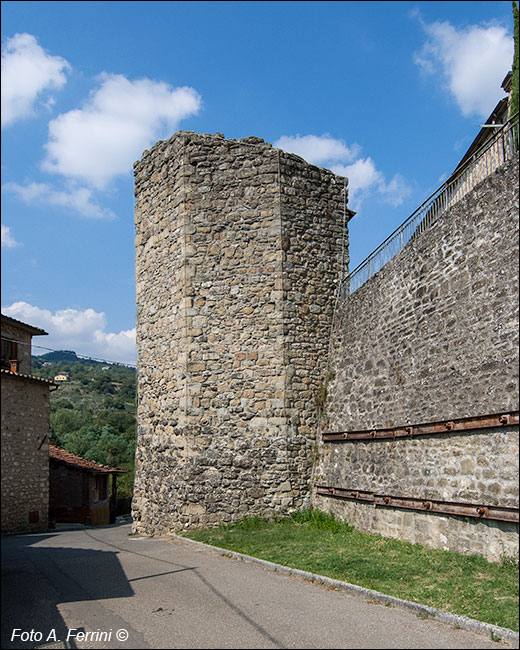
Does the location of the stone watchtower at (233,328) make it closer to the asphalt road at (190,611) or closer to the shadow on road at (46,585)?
the shadow on road at (46,585)

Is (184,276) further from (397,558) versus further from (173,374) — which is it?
(397,558)

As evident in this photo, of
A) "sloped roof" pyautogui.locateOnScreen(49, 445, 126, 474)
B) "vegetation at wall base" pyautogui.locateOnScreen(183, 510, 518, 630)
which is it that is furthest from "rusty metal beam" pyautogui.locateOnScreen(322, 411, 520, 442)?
"sloped roof" pyautogui.locateOnScreen(49, 445, 126, 474)

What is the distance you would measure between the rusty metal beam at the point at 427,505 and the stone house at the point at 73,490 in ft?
41.6

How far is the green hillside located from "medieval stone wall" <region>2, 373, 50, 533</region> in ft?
33.4

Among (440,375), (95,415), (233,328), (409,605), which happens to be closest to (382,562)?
(409,605)

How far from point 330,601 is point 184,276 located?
322 inches

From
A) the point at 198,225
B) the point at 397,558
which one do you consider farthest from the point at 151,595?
the point at 198,225

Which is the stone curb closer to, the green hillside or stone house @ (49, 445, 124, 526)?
stone house @ (49, 445, 124, 526)

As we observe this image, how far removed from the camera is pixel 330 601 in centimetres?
724

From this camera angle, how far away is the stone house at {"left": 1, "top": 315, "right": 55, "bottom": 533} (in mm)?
6812

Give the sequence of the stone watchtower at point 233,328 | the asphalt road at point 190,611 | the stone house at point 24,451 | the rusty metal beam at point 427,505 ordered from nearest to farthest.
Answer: the asphalt road at point 190,611 → the stone house at point 24,451 → the rusty metal beam at point 427,505 → the stone watchtower at point 233,328

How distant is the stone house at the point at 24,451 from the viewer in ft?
22.4

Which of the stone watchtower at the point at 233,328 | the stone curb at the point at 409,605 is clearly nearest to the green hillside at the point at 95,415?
the stone watchtower at the point at 233,328

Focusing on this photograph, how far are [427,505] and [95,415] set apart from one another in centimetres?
4087
